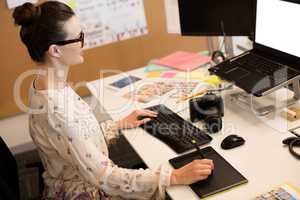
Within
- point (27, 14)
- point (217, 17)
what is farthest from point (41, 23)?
point (217, 17)

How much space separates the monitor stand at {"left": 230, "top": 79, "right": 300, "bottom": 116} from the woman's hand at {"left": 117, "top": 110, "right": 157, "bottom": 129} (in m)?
0.39

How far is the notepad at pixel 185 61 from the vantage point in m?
2.24

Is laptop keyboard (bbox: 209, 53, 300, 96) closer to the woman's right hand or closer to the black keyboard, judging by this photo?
the black keyboard

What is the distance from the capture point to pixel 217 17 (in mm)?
1977

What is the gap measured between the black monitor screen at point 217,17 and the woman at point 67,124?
30.3 inches

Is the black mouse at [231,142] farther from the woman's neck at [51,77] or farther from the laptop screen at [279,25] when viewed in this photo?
the woman's neck at [51,77]

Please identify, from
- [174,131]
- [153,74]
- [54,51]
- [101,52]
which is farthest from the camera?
[101,52]

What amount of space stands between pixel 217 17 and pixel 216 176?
3.14 feet

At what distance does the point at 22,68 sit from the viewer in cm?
237

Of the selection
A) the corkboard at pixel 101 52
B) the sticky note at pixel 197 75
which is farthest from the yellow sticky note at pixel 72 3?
the sticky note at pixel 197 75

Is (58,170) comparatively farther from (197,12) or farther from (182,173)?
(197,12)

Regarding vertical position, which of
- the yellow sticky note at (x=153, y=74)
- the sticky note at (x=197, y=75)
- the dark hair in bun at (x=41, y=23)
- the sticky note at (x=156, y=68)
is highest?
the dark hair in bun at (x=41, y=23)

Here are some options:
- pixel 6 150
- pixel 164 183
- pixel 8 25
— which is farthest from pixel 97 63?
pixel 164 183

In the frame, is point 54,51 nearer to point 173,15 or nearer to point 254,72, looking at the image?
point 254,72
